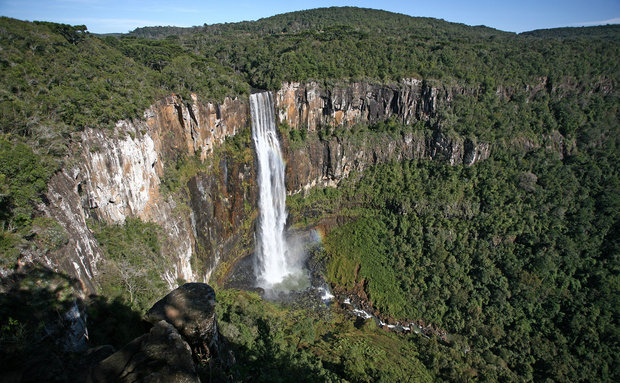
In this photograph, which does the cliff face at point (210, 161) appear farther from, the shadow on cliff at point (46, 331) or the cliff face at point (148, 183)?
the shadow on cliff at point (46, 331)

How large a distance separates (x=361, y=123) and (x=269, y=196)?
1418 centimetres

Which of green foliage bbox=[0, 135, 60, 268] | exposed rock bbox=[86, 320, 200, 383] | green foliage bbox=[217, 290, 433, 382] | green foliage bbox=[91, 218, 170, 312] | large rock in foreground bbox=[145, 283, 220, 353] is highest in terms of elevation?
green foliage bbox=[0, 135, 60, 268]

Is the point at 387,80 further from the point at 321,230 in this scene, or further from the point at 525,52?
the point at 525,52

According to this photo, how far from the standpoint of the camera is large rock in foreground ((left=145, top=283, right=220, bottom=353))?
7656mm

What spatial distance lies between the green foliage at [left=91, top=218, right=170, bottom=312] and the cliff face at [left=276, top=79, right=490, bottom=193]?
16296mm

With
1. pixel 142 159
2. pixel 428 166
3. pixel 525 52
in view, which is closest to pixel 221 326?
pixel 142 159

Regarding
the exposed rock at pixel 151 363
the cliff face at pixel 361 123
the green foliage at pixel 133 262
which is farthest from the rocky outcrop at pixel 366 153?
the exposed rock at pixel 151 363

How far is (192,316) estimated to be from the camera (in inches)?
308

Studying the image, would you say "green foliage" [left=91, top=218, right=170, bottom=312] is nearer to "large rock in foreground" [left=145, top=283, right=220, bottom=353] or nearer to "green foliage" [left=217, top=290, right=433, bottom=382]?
"green foliage" [left=217, top=290, right=433, bottom=382]

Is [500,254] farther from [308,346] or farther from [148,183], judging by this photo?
[148,183]

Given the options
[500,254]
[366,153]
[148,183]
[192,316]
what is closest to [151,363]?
[192,316]

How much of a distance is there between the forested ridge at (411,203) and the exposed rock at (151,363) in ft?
5.73

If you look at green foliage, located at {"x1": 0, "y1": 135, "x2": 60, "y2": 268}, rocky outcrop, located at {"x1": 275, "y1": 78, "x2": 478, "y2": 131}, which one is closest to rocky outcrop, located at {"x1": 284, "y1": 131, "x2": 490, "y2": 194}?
rocky outcrop, located at {"x1": 275, "y1": 78, "x2": 478, "y2": 131}

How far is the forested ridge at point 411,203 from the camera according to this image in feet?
46.4
